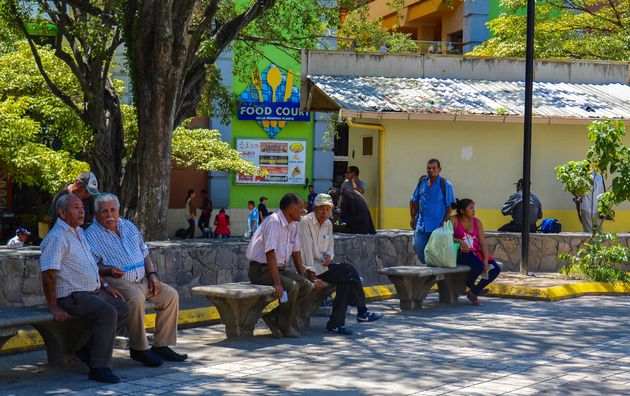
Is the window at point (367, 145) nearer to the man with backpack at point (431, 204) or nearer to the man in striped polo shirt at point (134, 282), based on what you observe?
the man with backpack at point (431, 204)

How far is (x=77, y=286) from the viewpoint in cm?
838

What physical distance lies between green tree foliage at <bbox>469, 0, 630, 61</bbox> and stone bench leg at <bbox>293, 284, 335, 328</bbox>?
18418 millimetres

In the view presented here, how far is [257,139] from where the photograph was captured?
3166cm

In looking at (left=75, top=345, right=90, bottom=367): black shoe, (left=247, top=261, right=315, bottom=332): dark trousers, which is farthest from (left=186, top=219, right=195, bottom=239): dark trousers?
(left=75, top=345, right=90, bottom=367): black shoe

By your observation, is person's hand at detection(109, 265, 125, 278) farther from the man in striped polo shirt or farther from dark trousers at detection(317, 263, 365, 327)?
dark trousers at detection(317, 263, 365, 327)

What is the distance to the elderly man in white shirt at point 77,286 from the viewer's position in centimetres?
823

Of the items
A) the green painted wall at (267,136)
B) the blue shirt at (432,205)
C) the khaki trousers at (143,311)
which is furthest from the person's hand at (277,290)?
the green painted wall at (267,136)

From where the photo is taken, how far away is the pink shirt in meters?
10.4

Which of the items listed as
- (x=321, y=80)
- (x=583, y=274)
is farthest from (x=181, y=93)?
(x=583, y=274)

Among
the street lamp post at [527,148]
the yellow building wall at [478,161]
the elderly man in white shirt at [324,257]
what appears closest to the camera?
the elderly man in white shirt at [324,257]

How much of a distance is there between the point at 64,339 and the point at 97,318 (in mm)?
535

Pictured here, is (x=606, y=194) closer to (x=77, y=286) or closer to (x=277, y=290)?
(x=277, y=290)

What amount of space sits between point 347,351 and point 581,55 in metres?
21.2

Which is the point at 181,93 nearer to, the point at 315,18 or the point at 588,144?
the point at 315,18
